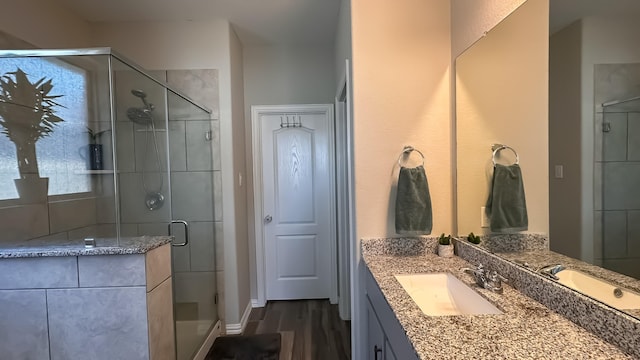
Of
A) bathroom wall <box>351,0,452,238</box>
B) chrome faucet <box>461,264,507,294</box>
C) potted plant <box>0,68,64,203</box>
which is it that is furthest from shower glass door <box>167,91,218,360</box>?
chrome faucet <box>461,264,507,294</box>

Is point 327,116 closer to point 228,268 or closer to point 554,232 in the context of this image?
point 228,268

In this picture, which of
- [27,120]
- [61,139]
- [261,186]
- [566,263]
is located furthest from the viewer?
[261,186]

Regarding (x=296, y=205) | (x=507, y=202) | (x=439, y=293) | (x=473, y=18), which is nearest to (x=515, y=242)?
(x=507, y=202)

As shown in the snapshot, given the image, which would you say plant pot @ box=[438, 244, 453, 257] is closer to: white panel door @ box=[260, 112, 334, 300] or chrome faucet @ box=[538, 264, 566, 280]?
chrome faucet @ box=[538, 264, 566, 280]

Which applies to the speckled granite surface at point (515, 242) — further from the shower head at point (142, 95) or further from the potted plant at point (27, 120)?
the potted plant at point (27, 120)

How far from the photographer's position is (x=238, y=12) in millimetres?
2527

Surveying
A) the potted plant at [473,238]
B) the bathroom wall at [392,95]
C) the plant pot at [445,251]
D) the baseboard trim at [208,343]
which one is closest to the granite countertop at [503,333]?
the potted plant at [473,238]

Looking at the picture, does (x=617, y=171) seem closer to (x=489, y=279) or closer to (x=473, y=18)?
(x=489, y=279)

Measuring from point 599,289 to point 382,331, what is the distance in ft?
2.65

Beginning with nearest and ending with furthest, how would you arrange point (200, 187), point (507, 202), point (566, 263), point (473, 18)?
point (566, 263), point (507, 202), point (473, 18), point (200, 187)

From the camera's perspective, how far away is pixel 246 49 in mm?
3174

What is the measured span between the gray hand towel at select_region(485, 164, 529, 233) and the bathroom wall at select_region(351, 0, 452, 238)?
0.36 metres

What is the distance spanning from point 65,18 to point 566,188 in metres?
3.36

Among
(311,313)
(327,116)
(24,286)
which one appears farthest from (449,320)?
(327,116)
